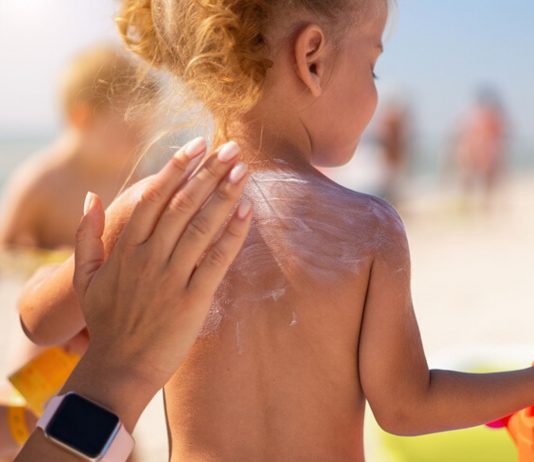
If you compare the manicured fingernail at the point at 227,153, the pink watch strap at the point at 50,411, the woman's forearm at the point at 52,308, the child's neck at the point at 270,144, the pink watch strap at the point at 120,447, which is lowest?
the pink watch strap at the point at 120,447

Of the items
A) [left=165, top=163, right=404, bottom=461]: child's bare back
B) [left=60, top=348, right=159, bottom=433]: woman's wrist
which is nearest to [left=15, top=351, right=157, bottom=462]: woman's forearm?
[left=60, top=348, right=159, bottom=433]: woman's wrist

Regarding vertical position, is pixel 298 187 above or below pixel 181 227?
above

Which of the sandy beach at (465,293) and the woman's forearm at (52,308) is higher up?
the sandy beach at (465,293)

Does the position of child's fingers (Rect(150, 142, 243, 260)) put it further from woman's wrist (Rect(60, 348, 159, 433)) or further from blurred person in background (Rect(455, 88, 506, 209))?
blurred person in background (Rect(455, 88, 506, 209))

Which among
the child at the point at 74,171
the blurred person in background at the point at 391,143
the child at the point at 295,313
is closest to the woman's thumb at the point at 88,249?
the child at the point at 295,313

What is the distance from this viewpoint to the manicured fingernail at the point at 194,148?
1102 millimetres

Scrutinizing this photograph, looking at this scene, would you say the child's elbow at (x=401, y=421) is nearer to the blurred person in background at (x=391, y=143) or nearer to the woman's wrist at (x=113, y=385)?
the woman's wrist at (x=113, y=385)

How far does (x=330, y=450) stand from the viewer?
1367 mm

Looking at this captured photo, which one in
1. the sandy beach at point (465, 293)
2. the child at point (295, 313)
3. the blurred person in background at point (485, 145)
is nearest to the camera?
the child at point (295, 313)

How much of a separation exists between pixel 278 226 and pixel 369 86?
13.6 inches

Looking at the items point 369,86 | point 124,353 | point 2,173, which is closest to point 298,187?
point 369,86

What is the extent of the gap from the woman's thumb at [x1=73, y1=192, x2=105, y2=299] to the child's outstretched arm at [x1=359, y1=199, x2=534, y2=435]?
0.44m

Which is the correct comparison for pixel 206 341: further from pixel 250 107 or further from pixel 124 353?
pixel 250 107

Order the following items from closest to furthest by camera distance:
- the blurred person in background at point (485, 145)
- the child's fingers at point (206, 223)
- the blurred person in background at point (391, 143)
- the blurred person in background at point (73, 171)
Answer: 1. the child's fingers at point (206, 223)
2. the blurred person in background at point (73, 171)
3. the blurred person in background at point (391, 143)
4. the blurred person in background at point (485, 145)
